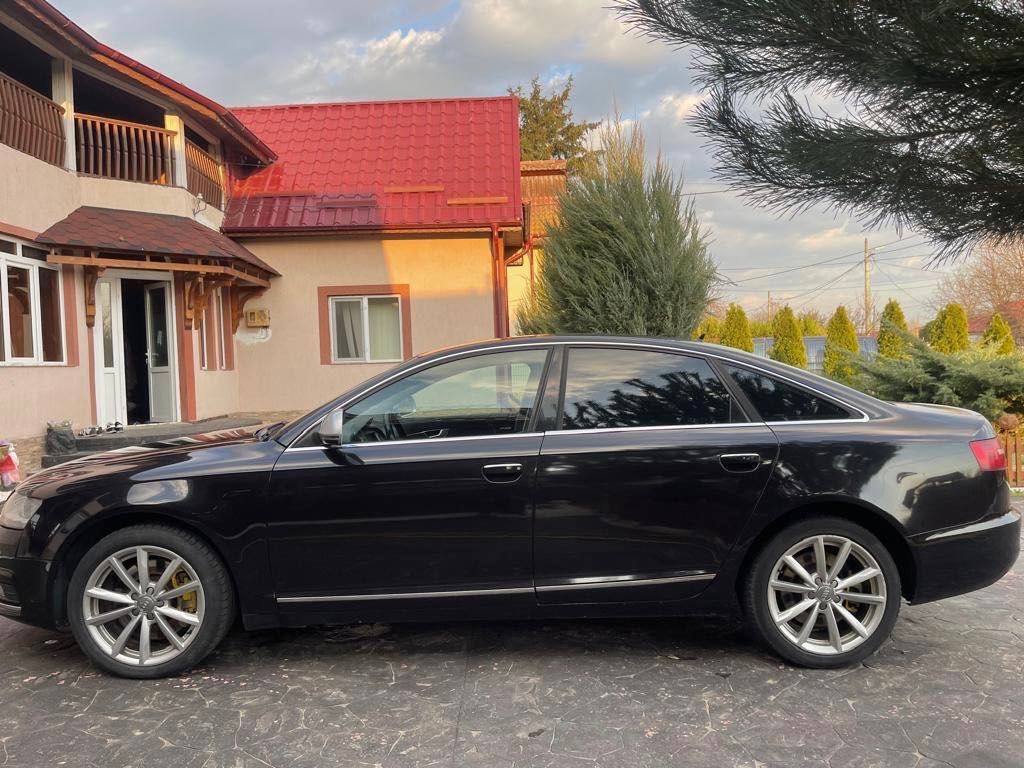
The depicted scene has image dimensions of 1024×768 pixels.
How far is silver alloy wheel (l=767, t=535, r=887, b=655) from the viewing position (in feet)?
11.5

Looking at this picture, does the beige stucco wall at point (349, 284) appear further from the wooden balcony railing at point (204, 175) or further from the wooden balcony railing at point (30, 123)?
the wooden balcony railing at point (30, 123)

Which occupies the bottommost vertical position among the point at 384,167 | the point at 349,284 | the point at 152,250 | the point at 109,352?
the point at 109,352

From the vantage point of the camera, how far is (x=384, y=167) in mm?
14062

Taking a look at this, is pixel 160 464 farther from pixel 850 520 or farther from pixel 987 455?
pixel 987 455

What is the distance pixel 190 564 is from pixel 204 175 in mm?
10645

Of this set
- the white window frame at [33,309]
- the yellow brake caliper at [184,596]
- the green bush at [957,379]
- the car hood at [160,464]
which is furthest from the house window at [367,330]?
the yellow brake caliper at [184,596]

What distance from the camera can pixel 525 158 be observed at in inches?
1465

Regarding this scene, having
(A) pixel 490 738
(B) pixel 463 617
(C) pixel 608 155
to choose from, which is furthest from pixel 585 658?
(C) pixel 608 155

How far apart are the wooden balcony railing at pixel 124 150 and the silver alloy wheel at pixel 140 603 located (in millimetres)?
9052

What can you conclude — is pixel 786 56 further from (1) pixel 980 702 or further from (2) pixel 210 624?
(2) pixel 210 624

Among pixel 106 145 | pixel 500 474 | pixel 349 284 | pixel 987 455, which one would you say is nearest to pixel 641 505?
pixel 500 474

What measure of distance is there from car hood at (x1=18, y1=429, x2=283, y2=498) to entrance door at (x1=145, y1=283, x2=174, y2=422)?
8.61 metres

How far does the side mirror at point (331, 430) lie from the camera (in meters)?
3.51

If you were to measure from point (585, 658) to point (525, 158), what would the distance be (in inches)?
1407
